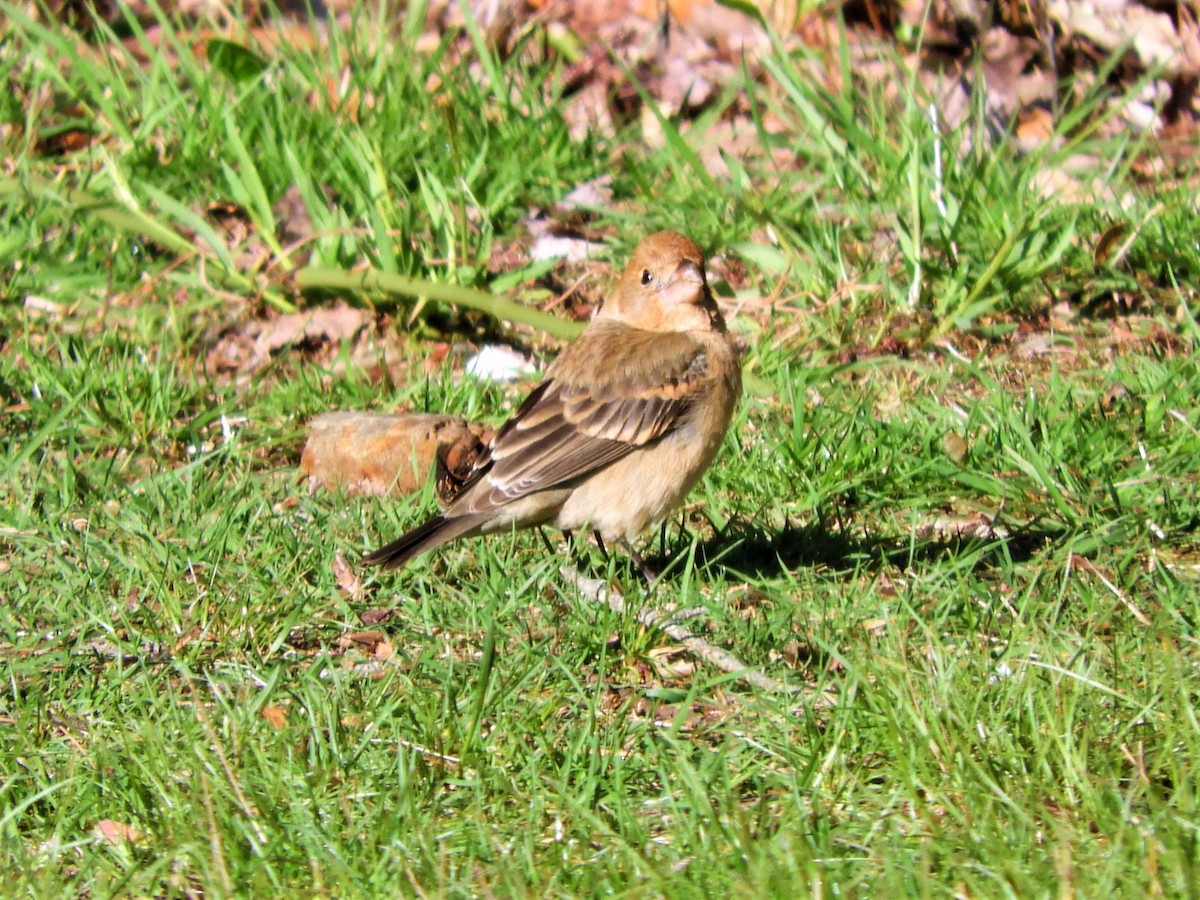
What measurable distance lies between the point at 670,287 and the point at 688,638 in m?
1.73

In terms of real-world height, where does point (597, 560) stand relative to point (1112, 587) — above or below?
below

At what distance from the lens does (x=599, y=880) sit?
3344 mm

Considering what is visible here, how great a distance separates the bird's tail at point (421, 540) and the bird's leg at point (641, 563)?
56 centimetres

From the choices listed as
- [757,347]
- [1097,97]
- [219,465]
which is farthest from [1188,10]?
[219,465]

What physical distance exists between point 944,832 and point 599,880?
0.77 m

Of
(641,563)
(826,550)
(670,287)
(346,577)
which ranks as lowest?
(826,550)

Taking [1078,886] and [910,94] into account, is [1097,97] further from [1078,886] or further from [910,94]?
[1078,886]

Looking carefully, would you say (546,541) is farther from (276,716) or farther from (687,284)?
(276,716)

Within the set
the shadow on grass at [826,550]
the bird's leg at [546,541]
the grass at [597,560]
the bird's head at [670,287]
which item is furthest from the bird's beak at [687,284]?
the bird's leg at [546,541]

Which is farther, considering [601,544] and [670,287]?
[670,287]

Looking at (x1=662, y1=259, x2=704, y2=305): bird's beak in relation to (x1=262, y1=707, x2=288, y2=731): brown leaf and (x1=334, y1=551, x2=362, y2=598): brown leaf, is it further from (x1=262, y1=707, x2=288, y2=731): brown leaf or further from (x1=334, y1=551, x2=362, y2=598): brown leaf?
(x1=262, y1=707, x2=288, y2=731): brown leaf

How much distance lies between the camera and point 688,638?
4.46 metres

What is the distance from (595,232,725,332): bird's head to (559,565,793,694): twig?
1.33 m

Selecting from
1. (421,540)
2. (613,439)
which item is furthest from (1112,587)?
(421,540)
